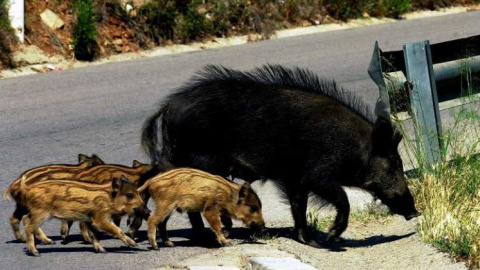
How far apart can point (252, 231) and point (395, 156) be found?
1.26 m

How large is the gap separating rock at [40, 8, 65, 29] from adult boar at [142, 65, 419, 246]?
24.1 ft

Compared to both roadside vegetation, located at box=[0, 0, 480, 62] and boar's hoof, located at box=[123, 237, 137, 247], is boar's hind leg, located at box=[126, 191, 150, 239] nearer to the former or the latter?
boar's hoof, located at box=[123, 237, 137, 247]

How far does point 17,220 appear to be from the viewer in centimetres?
805

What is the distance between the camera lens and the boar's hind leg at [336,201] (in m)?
8.35

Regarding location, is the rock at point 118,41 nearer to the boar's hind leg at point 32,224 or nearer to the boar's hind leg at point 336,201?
the boar's hind leg at point 336,201

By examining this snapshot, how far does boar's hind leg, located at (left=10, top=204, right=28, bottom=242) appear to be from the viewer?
793 centimetres

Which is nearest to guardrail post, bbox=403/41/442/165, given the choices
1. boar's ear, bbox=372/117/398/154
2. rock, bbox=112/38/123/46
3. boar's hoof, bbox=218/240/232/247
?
boar's ear, bbox=372/117/398/154

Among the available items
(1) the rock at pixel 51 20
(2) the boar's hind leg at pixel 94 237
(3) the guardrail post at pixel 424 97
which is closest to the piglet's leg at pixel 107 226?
(2) the boar's hind leg at pixel 94 237

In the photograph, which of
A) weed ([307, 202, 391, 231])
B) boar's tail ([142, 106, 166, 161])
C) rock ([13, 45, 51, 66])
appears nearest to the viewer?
boar's tail ([142, 106, 166, 161])

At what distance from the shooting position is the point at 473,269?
7715 millimetres

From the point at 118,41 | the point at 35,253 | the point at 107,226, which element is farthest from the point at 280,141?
the point at 118,41

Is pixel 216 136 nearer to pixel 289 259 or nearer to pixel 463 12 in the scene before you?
pixel 289 259

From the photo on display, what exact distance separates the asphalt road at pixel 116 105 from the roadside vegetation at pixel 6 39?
1.55 ft

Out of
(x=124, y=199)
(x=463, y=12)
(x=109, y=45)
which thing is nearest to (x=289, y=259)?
(x=124, y=199)
